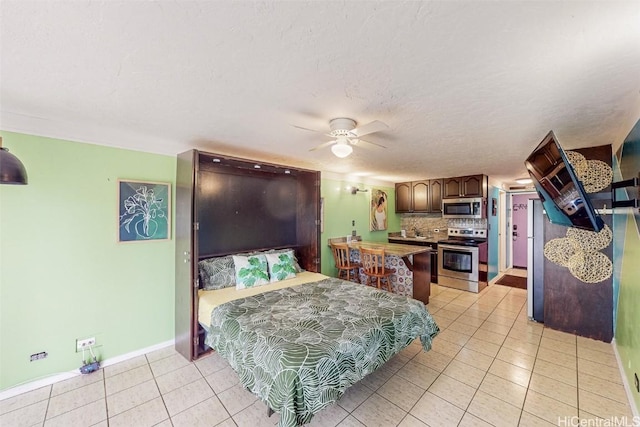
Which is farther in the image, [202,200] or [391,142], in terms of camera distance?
[202,200]

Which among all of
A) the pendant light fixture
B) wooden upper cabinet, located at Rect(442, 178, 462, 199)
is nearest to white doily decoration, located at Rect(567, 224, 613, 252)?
wooden upper cabinet, located at Rect(442, 178, 462, 199)

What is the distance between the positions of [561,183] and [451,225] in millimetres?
4225

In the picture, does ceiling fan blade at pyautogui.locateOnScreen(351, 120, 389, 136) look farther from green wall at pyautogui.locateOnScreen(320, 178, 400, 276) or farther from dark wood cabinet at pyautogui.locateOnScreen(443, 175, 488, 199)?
dark wood cabinet at pyautogui.locateOnScreen(443, 175, 488, 199)

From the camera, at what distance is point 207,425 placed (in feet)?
6.17

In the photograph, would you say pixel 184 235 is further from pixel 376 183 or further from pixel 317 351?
pixel 376 183

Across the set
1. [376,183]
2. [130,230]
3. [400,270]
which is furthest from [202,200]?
[376,183]

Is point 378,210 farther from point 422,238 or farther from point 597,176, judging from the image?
point 597,176

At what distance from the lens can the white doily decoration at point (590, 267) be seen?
2.98 m

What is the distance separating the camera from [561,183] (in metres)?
1.85

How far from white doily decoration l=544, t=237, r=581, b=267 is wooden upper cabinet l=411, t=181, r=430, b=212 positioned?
8.58ft

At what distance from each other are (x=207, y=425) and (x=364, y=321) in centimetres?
140

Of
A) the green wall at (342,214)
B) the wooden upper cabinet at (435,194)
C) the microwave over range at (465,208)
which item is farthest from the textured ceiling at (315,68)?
the wooden upper cabinet at (435,194)

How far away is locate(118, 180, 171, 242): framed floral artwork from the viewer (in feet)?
8.79

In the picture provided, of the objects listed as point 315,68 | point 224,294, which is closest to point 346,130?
point 315,68
